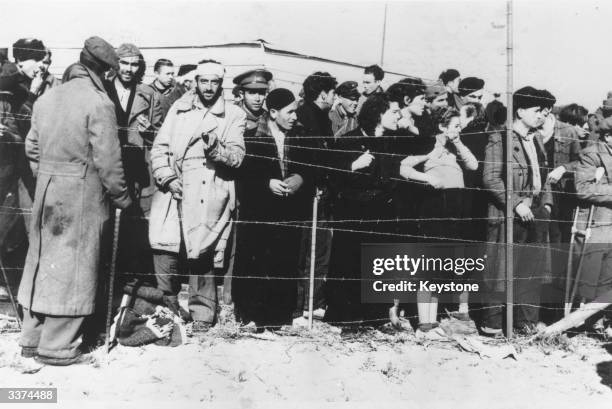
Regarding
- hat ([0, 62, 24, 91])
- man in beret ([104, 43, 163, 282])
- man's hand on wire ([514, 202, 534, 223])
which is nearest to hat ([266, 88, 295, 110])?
man in beret ([104, 43, 163, 282])

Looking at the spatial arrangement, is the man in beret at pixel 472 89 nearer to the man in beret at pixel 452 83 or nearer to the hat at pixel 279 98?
the man in beret at pixel 452 83

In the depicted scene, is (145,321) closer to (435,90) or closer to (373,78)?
(373,78)

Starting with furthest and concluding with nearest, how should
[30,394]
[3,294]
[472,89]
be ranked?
[472,89] → [3,294] → [30,394]

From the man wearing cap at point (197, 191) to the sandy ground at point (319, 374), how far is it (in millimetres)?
489

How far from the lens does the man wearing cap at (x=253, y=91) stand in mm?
5844

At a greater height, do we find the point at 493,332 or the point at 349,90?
the point at 349,90

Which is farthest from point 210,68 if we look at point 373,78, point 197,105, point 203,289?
point 373,78

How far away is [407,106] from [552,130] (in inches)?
69.9

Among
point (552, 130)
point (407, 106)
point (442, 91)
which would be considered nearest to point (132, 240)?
point (407, 106)

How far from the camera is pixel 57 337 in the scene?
5137 millimetres

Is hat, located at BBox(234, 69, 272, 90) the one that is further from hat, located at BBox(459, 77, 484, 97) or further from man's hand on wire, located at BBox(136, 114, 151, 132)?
hat, located at BBox(459, 77, 484, 97)

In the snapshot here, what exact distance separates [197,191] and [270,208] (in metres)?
0.64

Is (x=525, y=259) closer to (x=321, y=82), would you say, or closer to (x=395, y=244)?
(x=395, y=244)

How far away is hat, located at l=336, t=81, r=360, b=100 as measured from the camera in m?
6.36
